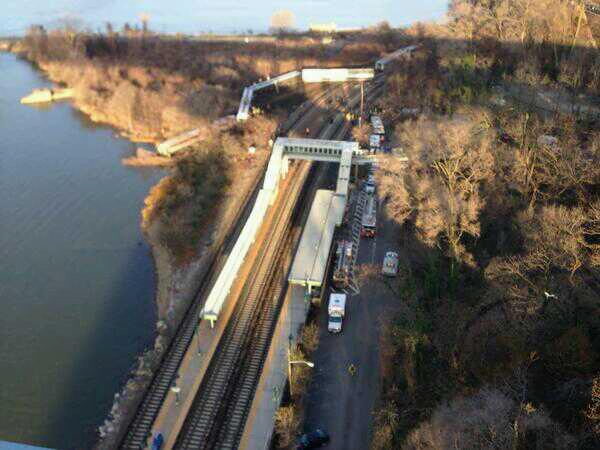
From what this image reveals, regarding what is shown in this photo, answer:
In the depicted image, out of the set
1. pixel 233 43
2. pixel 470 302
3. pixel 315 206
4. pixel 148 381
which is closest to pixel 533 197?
pixel 470 302

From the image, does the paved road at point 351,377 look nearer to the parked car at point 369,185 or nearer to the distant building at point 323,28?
the parked car at point 369,185

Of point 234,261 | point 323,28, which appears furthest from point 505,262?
point 323,28

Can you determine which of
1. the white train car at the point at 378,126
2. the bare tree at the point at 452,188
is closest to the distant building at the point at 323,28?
the white train car at the point at 378,126

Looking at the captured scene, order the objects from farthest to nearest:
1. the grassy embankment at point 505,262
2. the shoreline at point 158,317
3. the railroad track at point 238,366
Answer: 1. the shoreline at point 158,317
2. the railroad track at point 238,366
3. the grassy embankment at point 505,262

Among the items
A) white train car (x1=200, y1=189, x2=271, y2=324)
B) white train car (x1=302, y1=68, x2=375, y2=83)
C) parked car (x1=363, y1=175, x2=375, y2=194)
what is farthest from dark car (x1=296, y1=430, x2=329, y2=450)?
white train car (x1=302, y1=68, x2=375, y2=83)

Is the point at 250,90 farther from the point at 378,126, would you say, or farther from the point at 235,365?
the point at 235,365

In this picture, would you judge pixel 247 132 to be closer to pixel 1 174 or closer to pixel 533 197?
pixel 1 174

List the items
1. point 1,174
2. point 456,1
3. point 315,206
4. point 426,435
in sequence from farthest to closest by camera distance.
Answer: point 456,1, point 1,174, point 315,206, point 426,435
